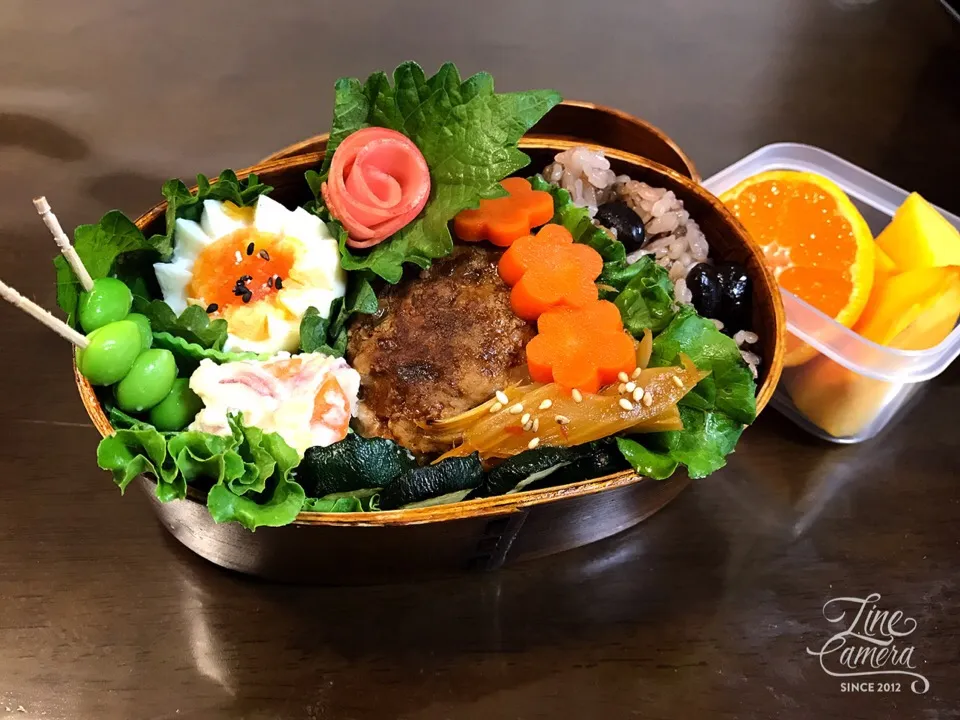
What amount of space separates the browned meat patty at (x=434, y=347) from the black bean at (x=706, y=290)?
54 cm

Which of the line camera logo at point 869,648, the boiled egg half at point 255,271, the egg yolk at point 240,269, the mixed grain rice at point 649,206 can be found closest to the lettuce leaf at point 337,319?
the boiled egg half at point 255,271

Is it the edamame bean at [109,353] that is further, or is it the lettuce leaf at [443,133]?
the lettuce leaf at [443,133]

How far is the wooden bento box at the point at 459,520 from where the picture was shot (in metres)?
1.54

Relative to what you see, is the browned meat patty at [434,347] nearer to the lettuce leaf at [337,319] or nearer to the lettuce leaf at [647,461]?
the lettuce leaf at [337,319]

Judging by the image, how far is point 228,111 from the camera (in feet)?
10.7

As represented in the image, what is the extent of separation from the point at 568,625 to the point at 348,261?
3.75 ft

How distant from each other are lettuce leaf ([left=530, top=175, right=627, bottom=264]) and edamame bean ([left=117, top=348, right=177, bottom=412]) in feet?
3.72

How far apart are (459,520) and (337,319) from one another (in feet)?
2.30

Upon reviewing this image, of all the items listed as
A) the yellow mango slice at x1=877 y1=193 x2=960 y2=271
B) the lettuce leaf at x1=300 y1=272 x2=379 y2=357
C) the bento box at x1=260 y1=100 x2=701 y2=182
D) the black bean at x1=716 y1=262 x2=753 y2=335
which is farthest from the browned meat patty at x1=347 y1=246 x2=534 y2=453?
the yellow mango slice at x1=877 y1=193 x2=960 y2=271

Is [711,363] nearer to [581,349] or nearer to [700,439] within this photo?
[700,439]

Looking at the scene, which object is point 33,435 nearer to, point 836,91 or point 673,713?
point 673,713

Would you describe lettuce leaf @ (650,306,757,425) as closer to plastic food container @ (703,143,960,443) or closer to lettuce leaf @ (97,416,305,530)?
plastic food container @ (703,143,960,443)

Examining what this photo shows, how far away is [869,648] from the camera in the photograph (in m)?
1.95

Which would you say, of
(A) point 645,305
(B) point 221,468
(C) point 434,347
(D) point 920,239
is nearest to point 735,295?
(A) point 645,305
